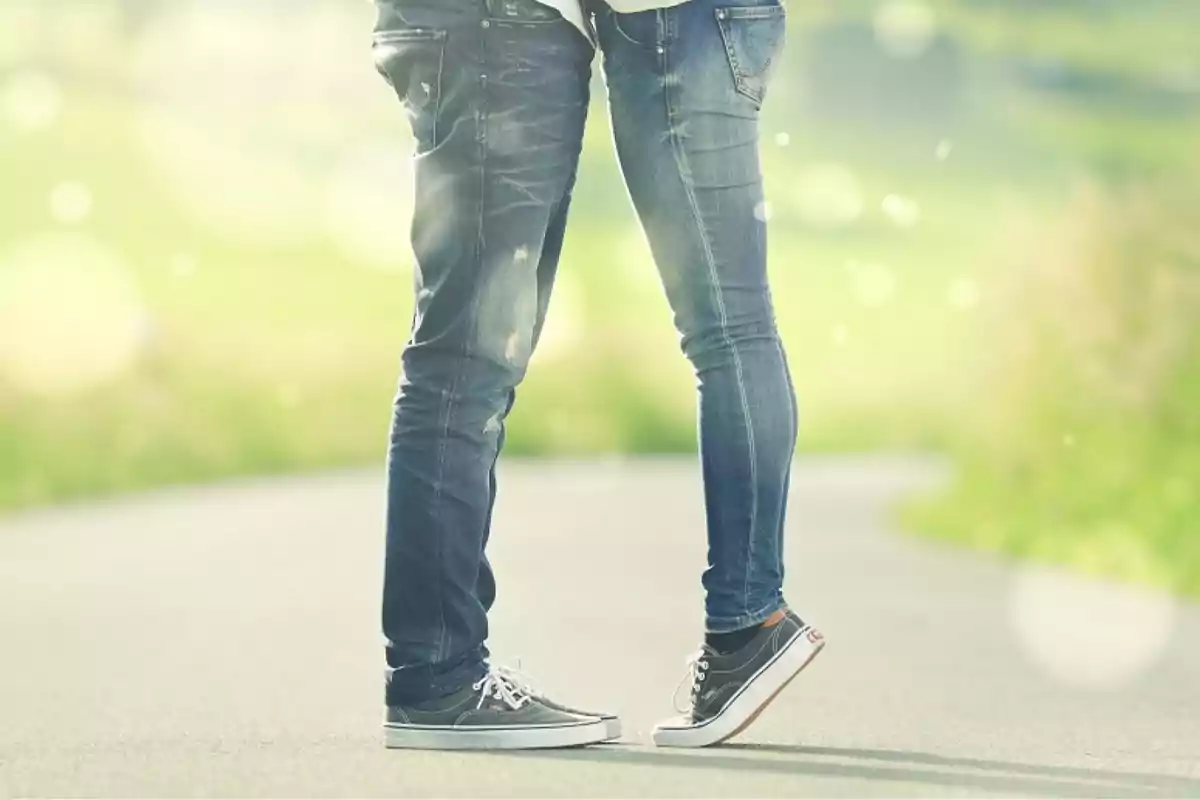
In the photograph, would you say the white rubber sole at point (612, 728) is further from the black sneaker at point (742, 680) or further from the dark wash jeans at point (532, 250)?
the dark wash jeans at point (532, 250)

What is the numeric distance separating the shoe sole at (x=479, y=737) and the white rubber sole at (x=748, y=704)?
0.18 metres

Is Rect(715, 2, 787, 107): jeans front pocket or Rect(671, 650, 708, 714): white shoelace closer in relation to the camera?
Rect(715, 2, 787, 107): jeans front pocket

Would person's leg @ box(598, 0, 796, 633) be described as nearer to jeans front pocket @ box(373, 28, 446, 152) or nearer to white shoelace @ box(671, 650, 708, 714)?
white shoelace @ box(671, 650, 708, 714)

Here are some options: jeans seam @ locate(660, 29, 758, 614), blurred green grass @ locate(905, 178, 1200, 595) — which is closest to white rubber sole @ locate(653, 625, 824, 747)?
jeans seam @ locate(660, 29, 758, 614)

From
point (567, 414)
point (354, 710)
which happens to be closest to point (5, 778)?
point (354, 710)

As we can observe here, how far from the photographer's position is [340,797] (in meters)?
3.26

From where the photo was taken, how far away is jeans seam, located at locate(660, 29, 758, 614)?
380 cm

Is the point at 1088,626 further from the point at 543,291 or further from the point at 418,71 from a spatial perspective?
the point at 418,71

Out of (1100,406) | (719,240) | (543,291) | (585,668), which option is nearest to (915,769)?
(719,240)

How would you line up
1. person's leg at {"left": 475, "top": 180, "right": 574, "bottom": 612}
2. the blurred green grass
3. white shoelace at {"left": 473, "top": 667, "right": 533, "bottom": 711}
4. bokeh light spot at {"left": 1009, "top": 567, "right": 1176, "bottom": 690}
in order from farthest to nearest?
1. the blurred green grass
2. bokeh light spot at {"left": 1009, "top": 567, "right": 1176, "bottom": 690}
3. person's leg at {"left": 475, "top": 180, "right": 574, "bottom": 612}
4. white shoelace at {"left": 473, "top": 667, "right": 533, "bottom": 711}

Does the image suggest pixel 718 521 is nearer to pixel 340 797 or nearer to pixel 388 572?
pixel 388 572

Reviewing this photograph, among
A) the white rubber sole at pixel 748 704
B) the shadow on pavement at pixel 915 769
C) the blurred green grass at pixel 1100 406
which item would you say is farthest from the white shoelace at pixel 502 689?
the blurred green grass at pixel 1100 406

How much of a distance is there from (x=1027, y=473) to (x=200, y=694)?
6060mm

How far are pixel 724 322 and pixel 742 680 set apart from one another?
61 centimetres
